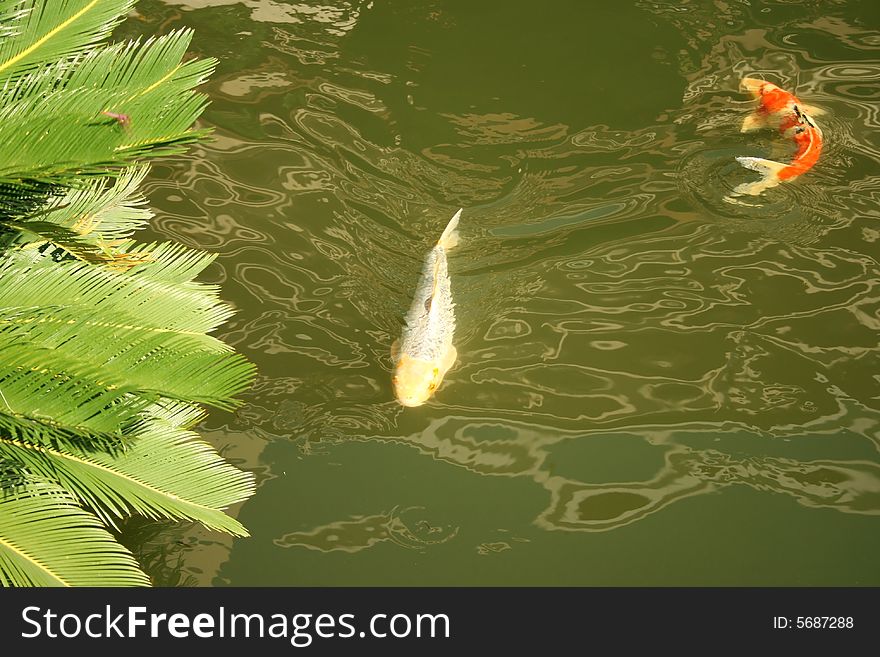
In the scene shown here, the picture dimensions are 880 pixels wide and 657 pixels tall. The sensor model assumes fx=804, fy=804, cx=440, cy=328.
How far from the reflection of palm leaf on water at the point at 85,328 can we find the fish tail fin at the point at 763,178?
14.5 ft

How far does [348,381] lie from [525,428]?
44.4 inches

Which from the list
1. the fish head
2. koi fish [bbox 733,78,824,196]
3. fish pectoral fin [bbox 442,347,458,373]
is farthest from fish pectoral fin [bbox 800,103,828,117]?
the fish head

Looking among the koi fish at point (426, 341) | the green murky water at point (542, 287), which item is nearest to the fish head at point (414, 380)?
the koi fish at point (426, 341)

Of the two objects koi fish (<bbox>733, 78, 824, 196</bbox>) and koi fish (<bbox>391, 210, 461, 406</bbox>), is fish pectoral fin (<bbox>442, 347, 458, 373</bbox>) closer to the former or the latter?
koi fish (<bbox>391, 210, 461, 406</bbox>)

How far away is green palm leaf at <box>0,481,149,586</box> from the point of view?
2762 mm

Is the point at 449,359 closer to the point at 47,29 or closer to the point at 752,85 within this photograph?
the point at 47,29

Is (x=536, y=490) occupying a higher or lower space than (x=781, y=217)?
lower

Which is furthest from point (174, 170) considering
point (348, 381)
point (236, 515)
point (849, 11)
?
point (849, 11)

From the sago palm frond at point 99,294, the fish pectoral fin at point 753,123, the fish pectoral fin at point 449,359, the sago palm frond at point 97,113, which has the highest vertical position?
the sago palm frond at point 97,113

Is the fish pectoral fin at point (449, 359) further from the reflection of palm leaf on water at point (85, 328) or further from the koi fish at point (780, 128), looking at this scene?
the koi fish at point (780, 128)

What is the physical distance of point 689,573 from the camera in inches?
163

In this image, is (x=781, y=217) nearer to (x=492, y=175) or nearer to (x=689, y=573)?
(x=492, y=175)

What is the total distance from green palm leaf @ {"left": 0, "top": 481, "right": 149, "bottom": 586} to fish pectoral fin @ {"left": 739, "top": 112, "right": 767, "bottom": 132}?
5.84 meters

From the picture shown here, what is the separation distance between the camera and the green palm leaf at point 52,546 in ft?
9.06
